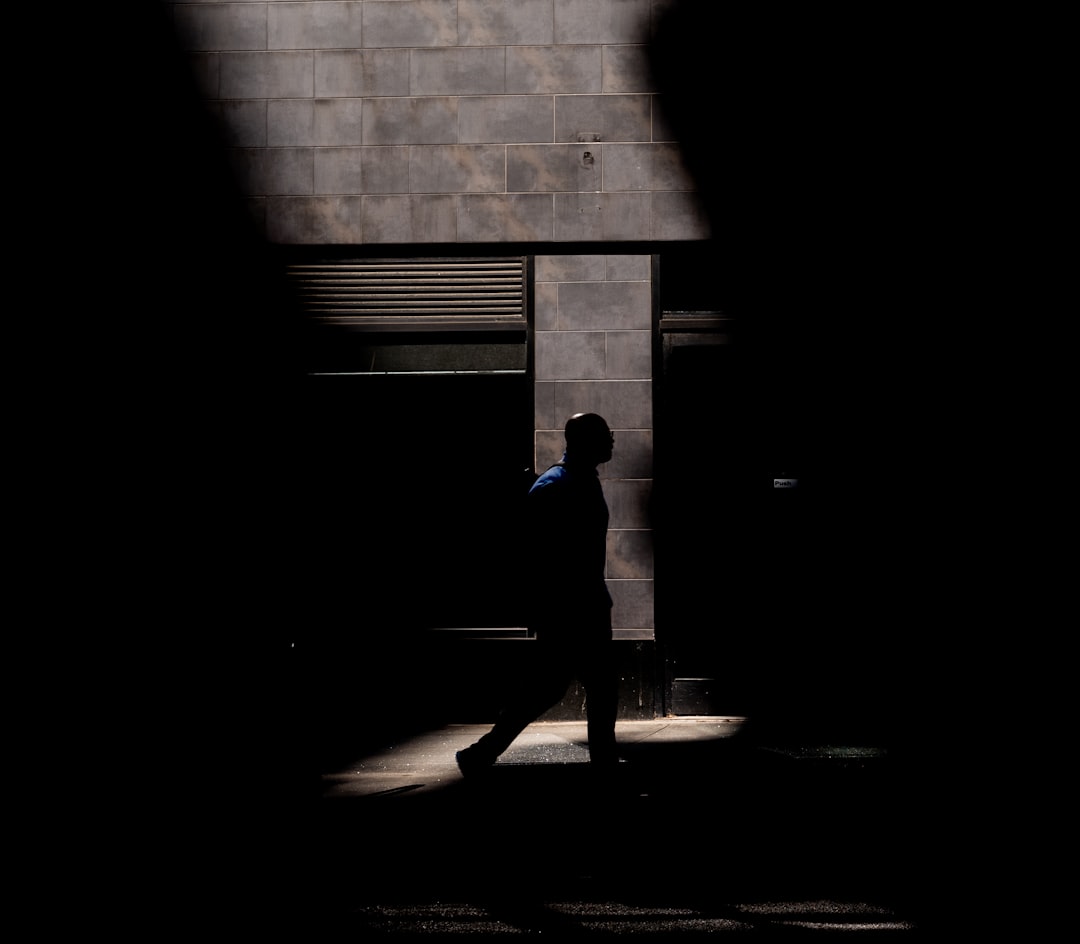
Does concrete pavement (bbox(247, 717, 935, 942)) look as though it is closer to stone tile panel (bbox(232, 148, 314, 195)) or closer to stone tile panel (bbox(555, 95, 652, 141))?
stone tile panel (bbox(232, 148, 314, 195))

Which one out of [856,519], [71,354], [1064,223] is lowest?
[856,519]

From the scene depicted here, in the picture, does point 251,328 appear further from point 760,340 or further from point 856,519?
point 856,519

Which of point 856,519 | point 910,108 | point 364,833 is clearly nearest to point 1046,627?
point 856,519

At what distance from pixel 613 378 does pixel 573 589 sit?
3238mm

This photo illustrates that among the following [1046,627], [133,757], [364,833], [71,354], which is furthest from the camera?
[71,354]

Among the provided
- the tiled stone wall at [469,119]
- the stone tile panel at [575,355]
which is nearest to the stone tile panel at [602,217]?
the tiled stone wall at [469,119]

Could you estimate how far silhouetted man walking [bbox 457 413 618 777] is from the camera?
5.47m

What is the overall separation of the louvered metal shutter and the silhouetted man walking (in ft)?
10.7

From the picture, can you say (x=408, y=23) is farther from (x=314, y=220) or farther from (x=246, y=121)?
(x=314, y=220)

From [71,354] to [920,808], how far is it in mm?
7399

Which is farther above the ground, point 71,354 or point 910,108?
point 910,108

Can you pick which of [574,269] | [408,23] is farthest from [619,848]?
[408,23]

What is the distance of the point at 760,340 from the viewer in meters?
8.53

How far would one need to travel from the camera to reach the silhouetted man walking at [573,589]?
18.0ft
